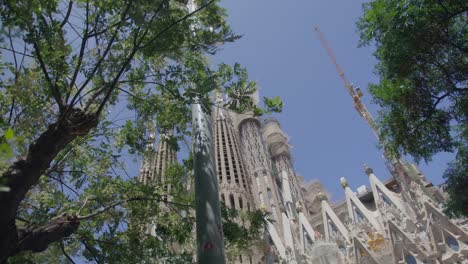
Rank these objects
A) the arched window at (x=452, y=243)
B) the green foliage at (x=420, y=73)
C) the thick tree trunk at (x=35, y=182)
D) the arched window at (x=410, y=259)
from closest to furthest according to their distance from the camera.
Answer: the thick tree trunk at (x=35, y=182) → the green foliage at (x=420, y=73) → the arched window at (x=452, y=243) → the arched window at (x=410, y=259)

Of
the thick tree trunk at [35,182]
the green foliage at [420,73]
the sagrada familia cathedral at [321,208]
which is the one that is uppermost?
the sagrada familia cathedral at [321,208]

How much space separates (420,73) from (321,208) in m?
26.5

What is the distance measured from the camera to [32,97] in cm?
689

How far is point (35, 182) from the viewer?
14.8ft

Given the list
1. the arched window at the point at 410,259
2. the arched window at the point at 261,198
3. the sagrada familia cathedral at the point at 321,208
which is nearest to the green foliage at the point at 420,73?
the sagrada familia cathedral at the point at 321,208

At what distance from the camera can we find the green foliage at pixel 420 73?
6928 mm

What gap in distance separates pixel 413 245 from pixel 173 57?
17.3 metres

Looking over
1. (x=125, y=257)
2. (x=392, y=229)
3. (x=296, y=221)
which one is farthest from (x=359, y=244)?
(x=125, y=257)

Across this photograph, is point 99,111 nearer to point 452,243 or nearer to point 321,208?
point 452,243

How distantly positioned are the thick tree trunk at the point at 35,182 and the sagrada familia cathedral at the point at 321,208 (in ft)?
11.3

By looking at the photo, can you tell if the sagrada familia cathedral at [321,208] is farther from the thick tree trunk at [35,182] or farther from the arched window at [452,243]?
the thick tree trunk at [35,182]

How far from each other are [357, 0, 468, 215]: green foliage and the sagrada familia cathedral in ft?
8.52

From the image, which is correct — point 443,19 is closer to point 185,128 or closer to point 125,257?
point 185,128

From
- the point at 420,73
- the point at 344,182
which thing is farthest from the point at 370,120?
the point at 420,73
